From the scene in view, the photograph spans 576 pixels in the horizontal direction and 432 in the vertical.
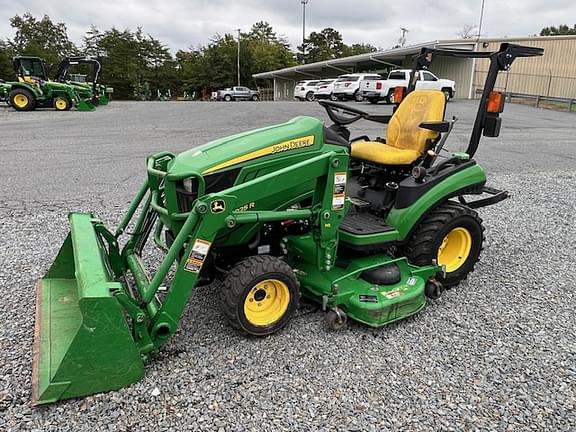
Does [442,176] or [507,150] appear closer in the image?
[442,176]

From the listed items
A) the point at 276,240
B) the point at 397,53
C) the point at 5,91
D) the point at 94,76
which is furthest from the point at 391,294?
the point at 397,53

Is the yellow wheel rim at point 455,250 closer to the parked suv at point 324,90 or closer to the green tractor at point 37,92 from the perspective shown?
the green tractor at point 37,92

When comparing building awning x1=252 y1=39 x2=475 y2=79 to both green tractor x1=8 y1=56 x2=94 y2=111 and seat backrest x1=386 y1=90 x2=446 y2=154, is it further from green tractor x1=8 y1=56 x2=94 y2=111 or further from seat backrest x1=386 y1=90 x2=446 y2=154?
seat backrest x1=386 y1=90 x2=446 y2=154

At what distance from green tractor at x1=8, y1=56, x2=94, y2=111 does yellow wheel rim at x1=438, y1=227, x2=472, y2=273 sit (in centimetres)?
1790

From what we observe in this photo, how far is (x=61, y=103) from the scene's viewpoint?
18.2 metres

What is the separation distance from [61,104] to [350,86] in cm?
1427

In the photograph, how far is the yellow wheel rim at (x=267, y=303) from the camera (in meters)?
2.85

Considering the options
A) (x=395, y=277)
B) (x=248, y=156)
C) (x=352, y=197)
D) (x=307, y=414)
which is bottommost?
(x=307, y=414)

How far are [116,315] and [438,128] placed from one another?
8.03 ft

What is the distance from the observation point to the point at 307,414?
2314mm

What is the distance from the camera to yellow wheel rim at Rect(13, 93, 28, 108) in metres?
17.7

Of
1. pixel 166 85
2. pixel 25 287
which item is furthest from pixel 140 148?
pixel 166 85

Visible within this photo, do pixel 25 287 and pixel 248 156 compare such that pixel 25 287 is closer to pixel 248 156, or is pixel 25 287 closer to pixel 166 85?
pixel 248 156

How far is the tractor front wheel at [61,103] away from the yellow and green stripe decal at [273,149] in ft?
58.4
